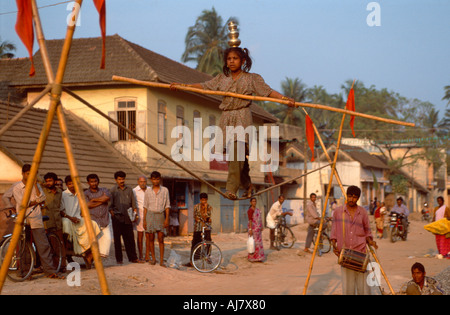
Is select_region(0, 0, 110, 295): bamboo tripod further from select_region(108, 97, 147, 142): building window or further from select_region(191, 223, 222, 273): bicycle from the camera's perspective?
select_region(108, 97, 147, 142): building window

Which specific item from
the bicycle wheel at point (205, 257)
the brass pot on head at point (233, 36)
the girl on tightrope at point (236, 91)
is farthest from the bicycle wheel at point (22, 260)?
the brass pot on head at point (233, 36)

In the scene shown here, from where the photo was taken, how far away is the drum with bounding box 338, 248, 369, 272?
6.61 meters

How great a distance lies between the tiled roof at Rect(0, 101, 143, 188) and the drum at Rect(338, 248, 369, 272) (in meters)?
8.90

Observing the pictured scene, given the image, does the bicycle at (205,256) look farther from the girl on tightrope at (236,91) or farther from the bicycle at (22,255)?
the girl on tightrope at (236,91)

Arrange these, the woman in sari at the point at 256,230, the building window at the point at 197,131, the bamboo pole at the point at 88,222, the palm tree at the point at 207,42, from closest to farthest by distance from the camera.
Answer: the bamboo pole at the point at 88,222, the woman in sari at the point at 256,230, the building window at the point at 197,131, the palm tree at the point at 207,42

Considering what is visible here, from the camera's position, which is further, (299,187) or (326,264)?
(299,187)

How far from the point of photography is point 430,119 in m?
58.2

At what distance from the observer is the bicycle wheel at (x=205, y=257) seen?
450 inches

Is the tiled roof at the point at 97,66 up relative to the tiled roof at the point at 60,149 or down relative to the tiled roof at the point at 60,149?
up

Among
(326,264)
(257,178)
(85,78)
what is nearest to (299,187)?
A: (257,178)

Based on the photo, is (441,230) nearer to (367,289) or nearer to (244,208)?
(367,289)

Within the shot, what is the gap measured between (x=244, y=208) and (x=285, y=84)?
79.0 ft

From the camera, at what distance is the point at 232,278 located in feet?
35.7

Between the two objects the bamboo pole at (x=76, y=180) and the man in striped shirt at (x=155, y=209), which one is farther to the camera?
the man in striped shirt at (x=155, y=209)
